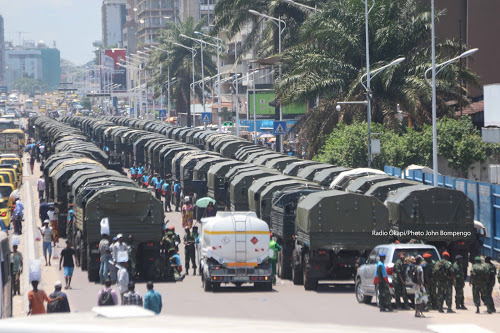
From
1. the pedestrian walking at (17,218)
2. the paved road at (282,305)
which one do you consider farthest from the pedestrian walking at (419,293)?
the pedestrian walking at (17,218)

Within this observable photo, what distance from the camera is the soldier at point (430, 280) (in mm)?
21555

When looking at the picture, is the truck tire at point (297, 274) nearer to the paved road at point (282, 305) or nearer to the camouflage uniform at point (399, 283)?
the paved road at point (282, 305)

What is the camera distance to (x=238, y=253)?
24.7 m

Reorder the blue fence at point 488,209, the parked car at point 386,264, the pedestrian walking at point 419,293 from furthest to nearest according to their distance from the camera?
the blue fence at point 488,209
the parked car at point 386,264
the pedestrian walking at point 419,293

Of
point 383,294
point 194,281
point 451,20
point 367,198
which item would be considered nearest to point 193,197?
point 194,281

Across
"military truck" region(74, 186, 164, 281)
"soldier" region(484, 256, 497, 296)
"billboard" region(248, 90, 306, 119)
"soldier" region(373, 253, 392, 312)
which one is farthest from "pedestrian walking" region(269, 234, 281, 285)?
"billboard" region(248, 90, 306, 119)

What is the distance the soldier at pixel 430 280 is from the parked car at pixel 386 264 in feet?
1.09

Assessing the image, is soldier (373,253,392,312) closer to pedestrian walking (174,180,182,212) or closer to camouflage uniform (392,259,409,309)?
camouflage uniform (392,259,409,309)

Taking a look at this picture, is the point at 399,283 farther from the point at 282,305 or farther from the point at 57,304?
the point at 57,304

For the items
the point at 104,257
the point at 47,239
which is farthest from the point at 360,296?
the point at 47,239

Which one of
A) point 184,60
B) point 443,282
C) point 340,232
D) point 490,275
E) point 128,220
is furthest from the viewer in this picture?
point 184,60

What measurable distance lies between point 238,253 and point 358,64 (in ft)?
83.9

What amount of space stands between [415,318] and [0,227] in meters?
18.3

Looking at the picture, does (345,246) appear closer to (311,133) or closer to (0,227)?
(0,227)
